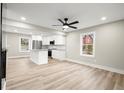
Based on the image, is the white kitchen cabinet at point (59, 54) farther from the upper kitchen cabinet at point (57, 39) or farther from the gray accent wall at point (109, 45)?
the gray accent wall at point (109, 45)

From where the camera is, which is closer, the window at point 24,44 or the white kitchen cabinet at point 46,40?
the window at point 24,44

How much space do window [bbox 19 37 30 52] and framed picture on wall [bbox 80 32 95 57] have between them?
5783mm

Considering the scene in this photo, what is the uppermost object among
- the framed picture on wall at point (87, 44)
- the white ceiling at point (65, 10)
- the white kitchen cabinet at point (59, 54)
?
the white ceiling at point (65, 10)

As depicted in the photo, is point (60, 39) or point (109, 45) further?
point (60, 39)

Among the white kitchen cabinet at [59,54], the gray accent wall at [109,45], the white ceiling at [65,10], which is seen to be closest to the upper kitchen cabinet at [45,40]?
the white kitchen cabinet at [59,54]

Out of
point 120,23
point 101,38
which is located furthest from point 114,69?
point 120,23

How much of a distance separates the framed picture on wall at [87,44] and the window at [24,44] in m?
5.78

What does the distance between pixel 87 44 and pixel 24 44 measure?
6333 mm

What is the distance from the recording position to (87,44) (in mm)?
5219

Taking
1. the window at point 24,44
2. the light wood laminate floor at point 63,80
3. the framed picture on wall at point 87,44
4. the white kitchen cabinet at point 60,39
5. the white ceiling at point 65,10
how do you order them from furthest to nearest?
the window at point 24,44
the white kitchen cabinet at point 60,39
the framed picture on wall at point 87,44
the white ceiling at point 65,10
the light wood laminate floor at point 63,80

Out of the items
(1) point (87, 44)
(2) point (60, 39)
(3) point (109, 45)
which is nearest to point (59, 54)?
(2) point (60, 39)

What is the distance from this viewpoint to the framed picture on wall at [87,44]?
484 cm

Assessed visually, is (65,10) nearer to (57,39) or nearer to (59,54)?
(57,39)

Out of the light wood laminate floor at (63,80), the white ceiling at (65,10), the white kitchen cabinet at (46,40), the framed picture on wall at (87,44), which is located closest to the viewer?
the light wood laminate floor at (63,80)
